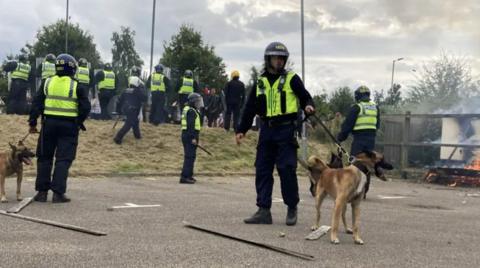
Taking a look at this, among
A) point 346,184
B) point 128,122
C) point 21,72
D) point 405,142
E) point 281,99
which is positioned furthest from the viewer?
point 21,72

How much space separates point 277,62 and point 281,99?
432 mm

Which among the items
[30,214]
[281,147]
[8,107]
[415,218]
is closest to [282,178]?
[281,147]

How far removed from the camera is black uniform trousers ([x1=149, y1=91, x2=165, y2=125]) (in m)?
18.5

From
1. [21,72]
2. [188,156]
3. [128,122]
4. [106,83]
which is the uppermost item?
[21,72]

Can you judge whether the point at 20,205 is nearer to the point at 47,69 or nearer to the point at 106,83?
the point at 47,69

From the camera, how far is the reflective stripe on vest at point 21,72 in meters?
17.6

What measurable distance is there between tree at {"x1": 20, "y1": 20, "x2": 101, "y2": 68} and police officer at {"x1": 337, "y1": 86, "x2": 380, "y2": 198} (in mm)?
35853

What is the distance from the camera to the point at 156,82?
18047 mm

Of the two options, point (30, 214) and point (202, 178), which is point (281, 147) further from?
point (202, 178)

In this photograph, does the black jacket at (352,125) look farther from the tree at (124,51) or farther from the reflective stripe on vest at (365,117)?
the tree at (124,51)

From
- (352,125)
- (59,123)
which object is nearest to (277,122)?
(59,123)

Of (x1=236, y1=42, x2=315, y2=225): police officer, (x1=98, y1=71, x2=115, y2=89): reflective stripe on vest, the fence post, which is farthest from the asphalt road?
(x1=98, y1=71, x2=115, y2=89): reflective stripe on vest

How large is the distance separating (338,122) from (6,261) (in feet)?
55.9

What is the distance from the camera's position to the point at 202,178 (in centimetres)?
1430
